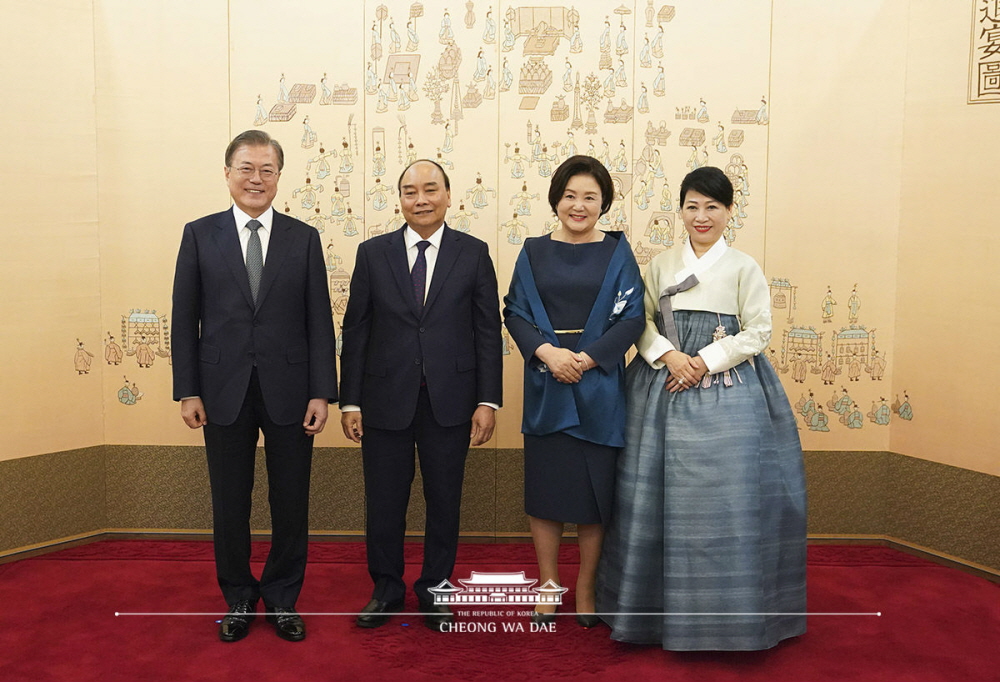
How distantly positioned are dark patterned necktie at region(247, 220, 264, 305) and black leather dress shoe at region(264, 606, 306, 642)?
122cm

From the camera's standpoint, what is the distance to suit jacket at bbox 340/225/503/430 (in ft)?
9.77

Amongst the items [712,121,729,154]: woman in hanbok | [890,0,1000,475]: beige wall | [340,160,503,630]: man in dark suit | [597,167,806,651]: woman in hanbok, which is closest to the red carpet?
[597,167,806,651]: woman in hanbok

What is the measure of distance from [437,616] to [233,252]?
62.9 inches

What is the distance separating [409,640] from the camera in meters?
2.90

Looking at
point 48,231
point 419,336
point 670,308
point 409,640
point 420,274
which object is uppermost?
point 48,231

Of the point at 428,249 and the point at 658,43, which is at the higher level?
the point at 658,43

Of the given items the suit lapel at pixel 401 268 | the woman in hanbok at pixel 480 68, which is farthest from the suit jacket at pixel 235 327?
the woman in hanbok at pixel 480 68

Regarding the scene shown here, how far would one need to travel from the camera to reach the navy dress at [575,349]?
291cm

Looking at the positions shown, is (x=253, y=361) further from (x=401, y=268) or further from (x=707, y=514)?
(x=707, y=514)

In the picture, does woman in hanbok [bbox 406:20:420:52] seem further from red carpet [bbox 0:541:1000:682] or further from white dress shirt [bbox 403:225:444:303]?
red carpet [bbox 0:541:1000:682]

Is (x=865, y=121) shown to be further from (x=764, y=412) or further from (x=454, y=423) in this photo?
(x=454, y=423)

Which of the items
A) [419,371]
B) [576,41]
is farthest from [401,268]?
[576,41]

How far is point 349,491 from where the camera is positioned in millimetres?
4031

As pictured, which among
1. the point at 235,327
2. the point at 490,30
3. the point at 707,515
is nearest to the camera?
the point at 707,515
